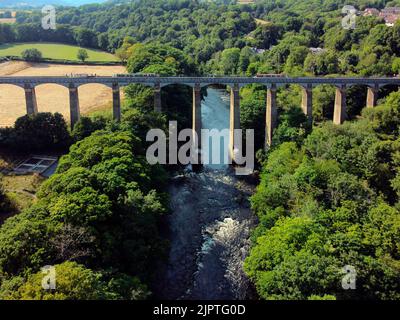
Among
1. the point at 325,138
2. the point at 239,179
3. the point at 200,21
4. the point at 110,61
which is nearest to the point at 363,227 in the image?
the point at 325,138

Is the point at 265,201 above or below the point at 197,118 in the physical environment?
below

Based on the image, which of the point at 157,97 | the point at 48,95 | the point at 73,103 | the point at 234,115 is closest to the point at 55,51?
the point at 48,95

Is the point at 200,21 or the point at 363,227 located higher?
the point at 200,21

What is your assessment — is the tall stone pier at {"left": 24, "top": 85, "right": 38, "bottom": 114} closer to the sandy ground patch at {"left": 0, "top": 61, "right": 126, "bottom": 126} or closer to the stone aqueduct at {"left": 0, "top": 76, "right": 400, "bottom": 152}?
the stone aqueduct at {"left": 0, "top": 76, "right": 400, "bottom": 152}

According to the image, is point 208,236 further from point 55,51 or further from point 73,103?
point 55,51

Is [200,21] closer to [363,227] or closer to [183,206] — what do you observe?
[183,206]

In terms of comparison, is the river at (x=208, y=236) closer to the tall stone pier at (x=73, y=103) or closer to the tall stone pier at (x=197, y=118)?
the tall stone pier at (x=197, y=118)
